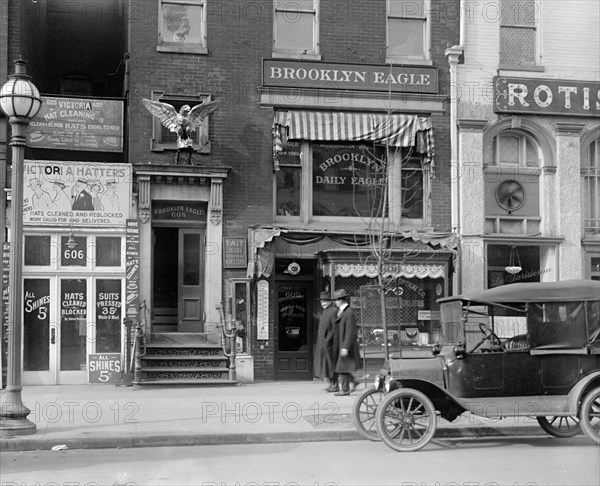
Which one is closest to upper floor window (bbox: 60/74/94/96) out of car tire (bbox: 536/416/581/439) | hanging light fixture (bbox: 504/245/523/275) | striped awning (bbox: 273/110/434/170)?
striped awning (bbox: 273/110/434/170)

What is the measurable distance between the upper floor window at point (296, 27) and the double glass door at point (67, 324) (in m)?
6.23

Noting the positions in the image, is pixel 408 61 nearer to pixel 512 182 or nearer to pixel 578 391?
pixel 512 182

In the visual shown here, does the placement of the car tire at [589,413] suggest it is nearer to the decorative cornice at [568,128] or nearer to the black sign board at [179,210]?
the black sign board at [179,210]

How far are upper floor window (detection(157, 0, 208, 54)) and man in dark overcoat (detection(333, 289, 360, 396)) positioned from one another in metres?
6.72

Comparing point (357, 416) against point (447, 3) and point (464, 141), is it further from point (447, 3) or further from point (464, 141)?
point (447, 3)

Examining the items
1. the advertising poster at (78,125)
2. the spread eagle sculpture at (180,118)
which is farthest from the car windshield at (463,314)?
the advertising poster at (78,125)

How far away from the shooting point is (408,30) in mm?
18781

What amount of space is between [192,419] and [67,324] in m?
5.58

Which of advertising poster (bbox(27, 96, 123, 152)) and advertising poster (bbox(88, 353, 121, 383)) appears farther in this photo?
advertising poster (bbox(27, 96, 123, 152))

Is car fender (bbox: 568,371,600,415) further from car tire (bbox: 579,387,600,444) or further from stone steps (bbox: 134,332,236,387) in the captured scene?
stone steps (bbox: 134,332,236,387)

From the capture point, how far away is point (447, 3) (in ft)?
61.9

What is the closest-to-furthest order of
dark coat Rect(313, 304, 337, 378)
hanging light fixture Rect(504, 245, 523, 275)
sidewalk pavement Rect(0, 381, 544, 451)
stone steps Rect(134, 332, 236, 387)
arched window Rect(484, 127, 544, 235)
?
sidewalk pavement Rect(0, 381, 544, 451) → dark coat Rect(313, 304, 337, 378) → stone steps Rect(134, 332, 236, 387) → hanging light fixture Rect(504, 245, 523, 275) → arched window Rect(484, 127, 544, 235)

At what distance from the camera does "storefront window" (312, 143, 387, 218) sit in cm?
1830

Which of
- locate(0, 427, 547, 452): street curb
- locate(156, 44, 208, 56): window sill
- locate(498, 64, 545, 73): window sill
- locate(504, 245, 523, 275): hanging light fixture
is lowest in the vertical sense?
locate(0, 427, 547, 452): street curb
